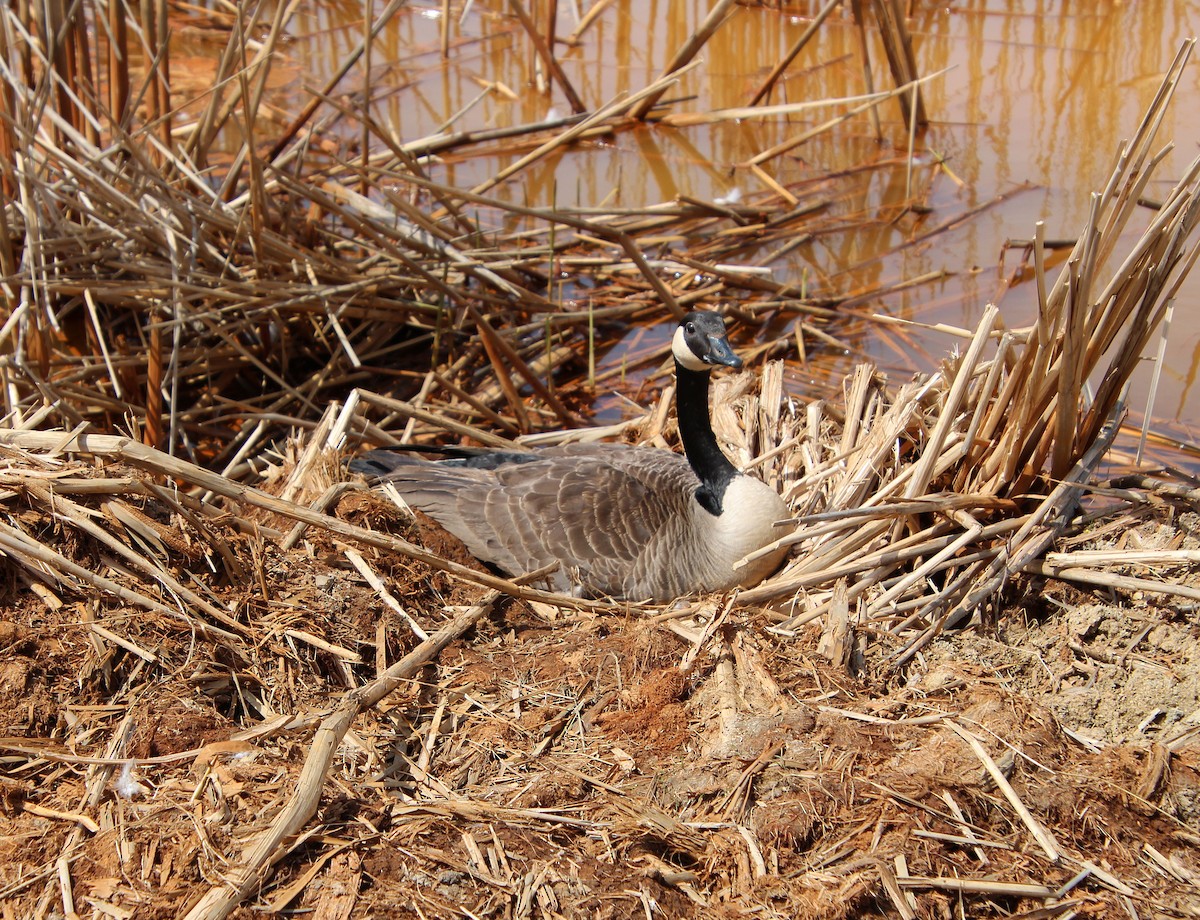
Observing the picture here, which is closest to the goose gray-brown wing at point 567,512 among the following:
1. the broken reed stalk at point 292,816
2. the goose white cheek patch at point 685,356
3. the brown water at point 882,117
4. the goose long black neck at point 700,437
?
the goose long black neck at point 700,437

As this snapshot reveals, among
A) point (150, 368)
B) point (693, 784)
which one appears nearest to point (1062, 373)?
point (693, 784)

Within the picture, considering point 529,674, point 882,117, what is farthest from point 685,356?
point 882,117

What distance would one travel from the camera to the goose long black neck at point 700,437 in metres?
4.61

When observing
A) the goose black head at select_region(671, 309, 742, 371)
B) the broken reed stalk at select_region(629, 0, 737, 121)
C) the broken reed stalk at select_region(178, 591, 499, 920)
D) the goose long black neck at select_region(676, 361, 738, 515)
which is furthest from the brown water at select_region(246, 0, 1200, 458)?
the broken reed stalk at select_region(178, 591, 499, 920)

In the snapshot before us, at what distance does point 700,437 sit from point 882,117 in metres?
5.75

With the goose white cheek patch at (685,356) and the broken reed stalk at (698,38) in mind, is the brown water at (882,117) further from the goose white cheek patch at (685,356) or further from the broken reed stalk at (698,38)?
the goose white cheek patch at (685,356)

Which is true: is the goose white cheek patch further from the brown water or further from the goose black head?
the brown water

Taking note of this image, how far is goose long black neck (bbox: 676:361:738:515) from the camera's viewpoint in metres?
4.61

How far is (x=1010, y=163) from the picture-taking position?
8148 mm

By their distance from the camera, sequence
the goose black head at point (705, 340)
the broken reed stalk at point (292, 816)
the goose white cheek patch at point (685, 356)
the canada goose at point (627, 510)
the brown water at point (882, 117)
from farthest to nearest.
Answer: the brown water at point (882, 117) < the goose white cheek patch at point (685, 356) < the canada goose at point (627, 510) < the goose black head at point (705, 340) < the broken reed stalk at point (292, 816)

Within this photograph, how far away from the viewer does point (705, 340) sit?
435cm

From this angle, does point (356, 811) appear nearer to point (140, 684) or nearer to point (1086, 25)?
point (140, 684)

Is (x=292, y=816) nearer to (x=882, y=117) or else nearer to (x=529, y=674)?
(x=529, y=674)

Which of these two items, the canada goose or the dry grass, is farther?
the canada goose
